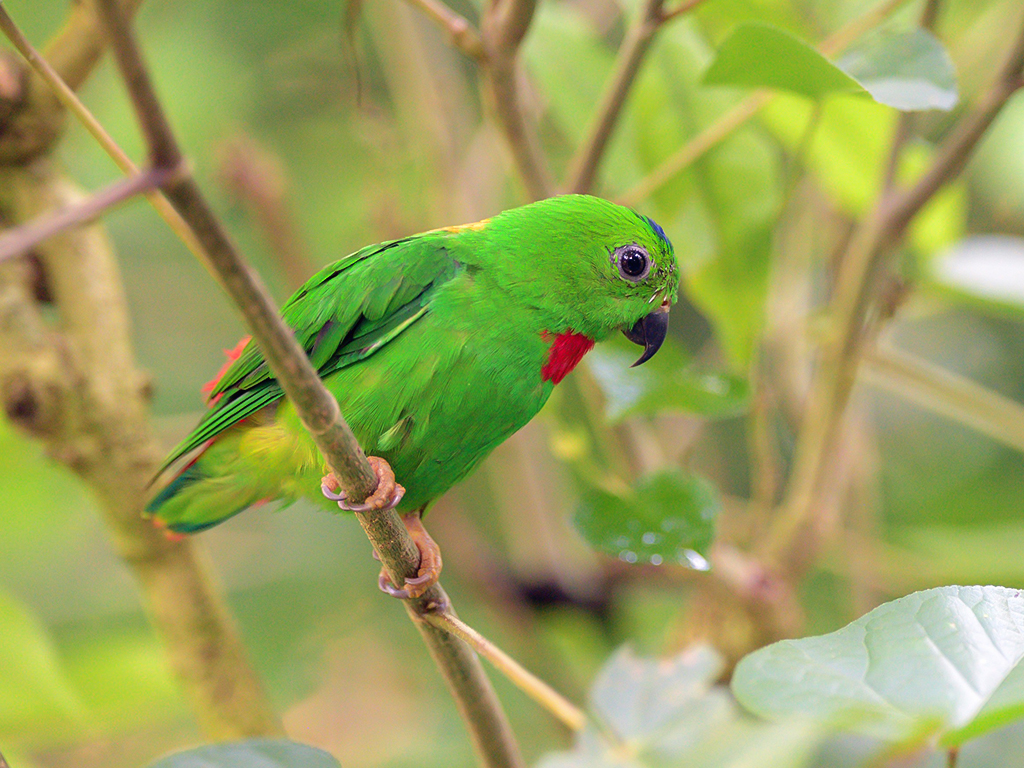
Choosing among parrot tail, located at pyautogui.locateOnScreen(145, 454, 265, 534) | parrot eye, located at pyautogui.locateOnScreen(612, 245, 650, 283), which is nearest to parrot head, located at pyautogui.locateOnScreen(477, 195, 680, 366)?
parrot eye, located at pyautogui.locateOnScreen(612, 245, 650, 283)

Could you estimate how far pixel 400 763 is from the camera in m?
2.97

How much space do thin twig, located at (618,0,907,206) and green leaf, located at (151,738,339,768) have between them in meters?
1.31

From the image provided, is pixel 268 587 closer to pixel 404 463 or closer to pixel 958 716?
pixel 404 463

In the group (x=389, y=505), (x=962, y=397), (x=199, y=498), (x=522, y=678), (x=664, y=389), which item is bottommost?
(x=522, y=678)

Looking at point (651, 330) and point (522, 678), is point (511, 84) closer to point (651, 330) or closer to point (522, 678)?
point (651, 330)

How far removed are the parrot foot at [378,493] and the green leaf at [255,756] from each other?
302 mm

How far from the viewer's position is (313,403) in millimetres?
874

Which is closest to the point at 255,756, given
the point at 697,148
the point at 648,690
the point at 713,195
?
the point at 648,690

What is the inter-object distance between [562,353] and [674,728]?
0.64 metres

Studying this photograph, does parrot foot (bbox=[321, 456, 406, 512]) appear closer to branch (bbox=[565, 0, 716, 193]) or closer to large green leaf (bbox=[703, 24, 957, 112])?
branch (bbox=[565, 0, 716, 193])

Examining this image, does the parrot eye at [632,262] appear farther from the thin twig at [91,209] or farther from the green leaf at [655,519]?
the thin twig at [91,209]

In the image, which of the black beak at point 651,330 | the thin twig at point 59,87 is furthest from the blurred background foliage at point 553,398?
the thin twig at point 59,87

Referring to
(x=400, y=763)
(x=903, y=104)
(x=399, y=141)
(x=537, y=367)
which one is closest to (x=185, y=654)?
(x=537, y=367)

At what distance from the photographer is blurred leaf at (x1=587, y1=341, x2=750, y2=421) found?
5.93 ft
